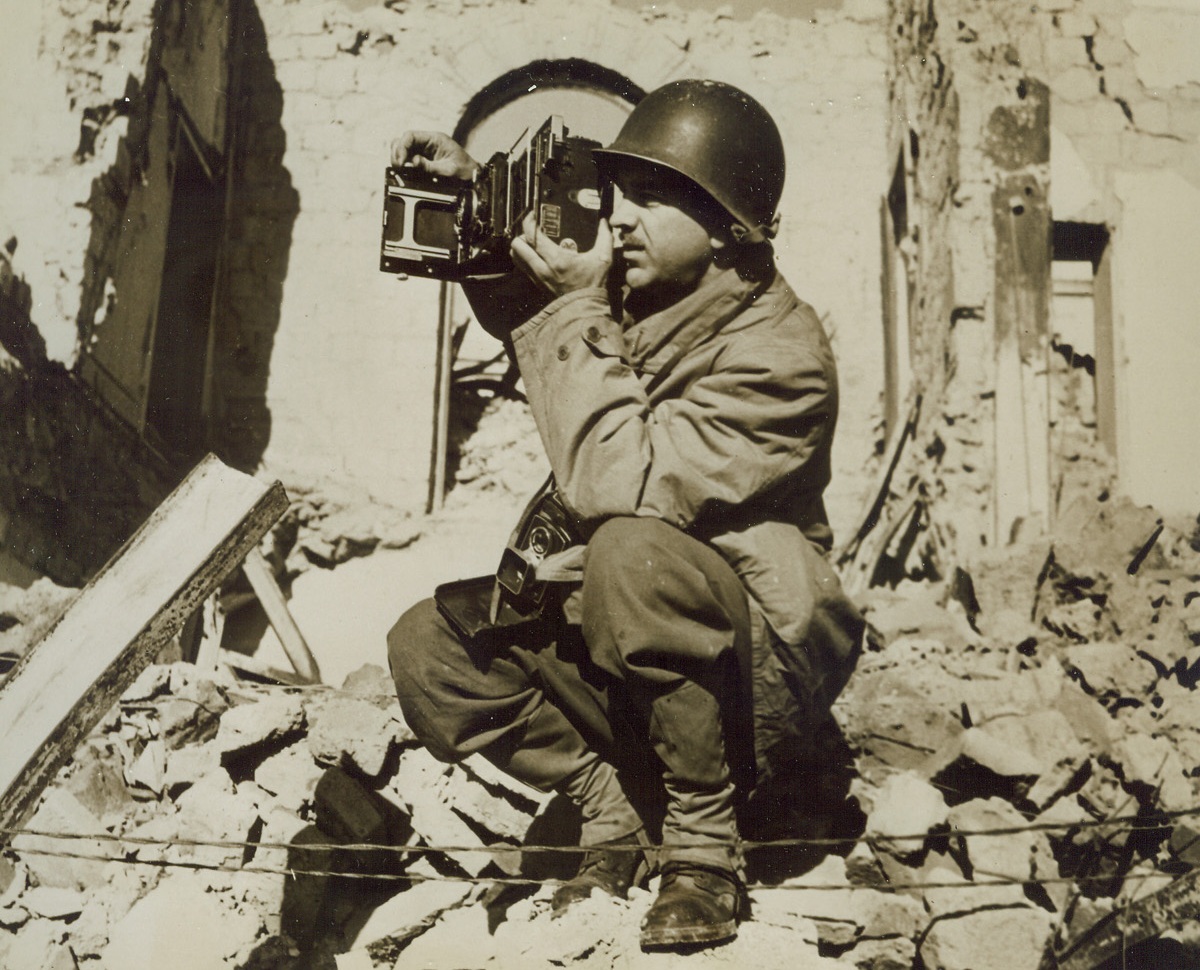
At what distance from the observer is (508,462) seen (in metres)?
6.64

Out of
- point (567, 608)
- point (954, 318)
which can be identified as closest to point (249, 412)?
point (954, 318)

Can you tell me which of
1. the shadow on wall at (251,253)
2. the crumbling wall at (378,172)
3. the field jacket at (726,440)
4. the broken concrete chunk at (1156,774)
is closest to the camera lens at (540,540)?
the field jacket at (726,440)

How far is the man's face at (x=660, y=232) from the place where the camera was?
2709mm

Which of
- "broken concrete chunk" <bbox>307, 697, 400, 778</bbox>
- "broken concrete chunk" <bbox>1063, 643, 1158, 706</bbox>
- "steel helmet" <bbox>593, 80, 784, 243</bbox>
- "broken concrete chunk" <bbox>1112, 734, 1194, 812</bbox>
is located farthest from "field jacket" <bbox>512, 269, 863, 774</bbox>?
"broken concrete chunk" <bbox>1063, 643, 1158, 706</bbox>

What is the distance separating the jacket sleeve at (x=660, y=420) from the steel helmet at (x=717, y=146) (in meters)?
0.38

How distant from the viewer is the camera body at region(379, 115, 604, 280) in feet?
8.84

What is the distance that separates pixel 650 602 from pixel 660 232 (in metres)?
0.96

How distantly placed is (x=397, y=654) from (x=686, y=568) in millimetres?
836

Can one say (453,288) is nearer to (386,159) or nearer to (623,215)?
(386,159)

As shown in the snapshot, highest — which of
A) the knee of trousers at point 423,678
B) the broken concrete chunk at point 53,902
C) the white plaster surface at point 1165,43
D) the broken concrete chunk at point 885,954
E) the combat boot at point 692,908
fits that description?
the white plaster surface at point 1165,43

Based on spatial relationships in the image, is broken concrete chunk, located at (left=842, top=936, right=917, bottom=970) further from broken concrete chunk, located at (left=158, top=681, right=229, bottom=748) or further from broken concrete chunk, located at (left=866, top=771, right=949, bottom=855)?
broken concrete chunk, located at (left=158, top=681, right=229, bottom=748)

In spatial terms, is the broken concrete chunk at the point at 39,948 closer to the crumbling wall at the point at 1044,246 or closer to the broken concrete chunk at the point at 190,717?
the broken concrete chunk at the point at 190,717

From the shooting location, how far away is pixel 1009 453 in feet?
16.9

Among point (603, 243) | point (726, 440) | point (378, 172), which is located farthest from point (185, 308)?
point (726, 440)
